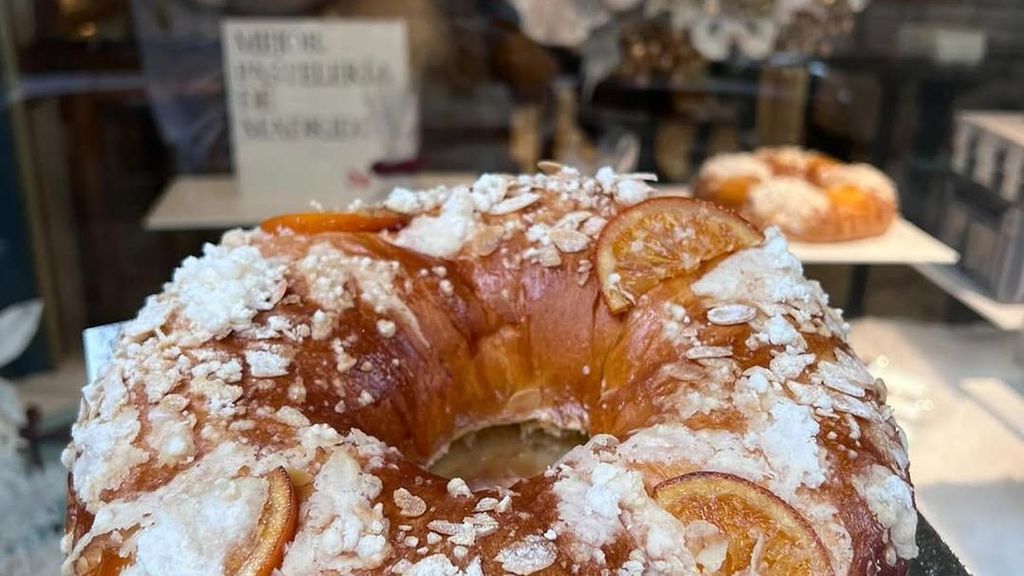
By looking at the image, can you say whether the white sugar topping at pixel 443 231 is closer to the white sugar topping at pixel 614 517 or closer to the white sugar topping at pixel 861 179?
the white sugar topping at pixel 614 517

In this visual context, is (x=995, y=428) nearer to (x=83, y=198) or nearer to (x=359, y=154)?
(x=359, y=154)

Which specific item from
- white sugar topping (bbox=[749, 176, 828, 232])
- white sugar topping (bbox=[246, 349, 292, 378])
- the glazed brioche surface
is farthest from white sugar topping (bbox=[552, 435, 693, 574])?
white sugar topping (bbox=[749, 176, 828, 232])

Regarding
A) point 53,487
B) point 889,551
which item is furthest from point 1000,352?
point 53,487

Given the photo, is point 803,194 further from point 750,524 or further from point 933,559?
Result: point 750,524

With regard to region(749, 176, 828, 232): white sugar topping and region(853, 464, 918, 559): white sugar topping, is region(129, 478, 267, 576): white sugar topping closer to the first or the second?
region(853, 464, 918, 559): white sugar topping

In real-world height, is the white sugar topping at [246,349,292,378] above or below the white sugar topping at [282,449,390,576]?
above

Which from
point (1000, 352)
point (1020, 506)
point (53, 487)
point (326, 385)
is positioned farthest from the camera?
point (1000, 352)
